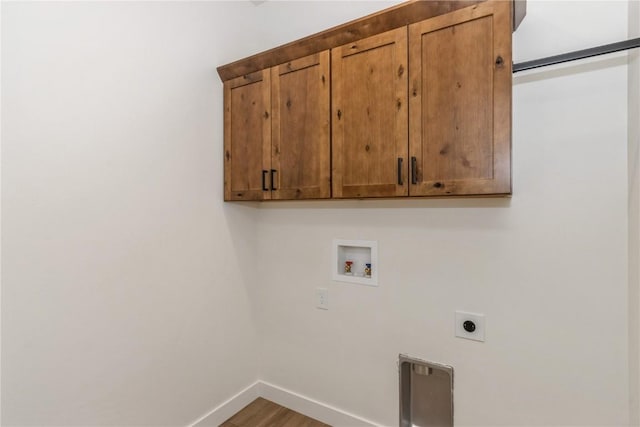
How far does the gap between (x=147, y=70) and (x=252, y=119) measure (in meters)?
0.59

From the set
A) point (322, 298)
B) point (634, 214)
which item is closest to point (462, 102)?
point (634, 214)

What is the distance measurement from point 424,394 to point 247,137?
183 centimetres

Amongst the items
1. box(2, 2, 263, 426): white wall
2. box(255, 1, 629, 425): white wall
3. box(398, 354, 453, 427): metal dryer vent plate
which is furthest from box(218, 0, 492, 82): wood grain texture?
box(398, 354, 453, 427): metal dryer vent plate

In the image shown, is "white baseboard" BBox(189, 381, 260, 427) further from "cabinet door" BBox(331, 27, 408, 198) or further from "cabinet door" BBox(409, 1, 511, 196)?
"cabinet door" BBox(409, 1, 511, 196)

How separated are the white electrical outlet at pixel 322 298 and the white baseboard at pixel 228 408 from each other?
840mm

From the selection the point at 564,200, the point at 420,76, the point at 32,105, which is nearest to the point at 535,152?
the point at 564,200

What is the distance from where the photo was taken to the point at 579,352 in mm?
1388

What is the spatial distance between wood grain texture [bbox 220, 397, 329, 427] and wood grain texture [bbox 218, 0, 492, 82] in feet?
7.31

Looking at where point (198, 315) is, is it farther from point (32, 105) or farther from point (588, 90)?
point (588, 90)

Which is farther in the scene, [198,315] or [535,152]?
[198,315]

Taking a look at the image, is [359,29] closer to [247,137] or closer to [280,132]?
[280,132]

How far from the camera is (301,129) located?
5.74ft

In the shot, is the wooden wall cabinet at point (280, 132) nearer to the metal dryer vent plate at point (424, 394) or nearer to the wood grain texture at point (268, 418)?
the metal dryer vent plate at point (424, 394)

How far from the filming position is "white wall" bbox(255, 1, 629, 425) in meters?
1.33
